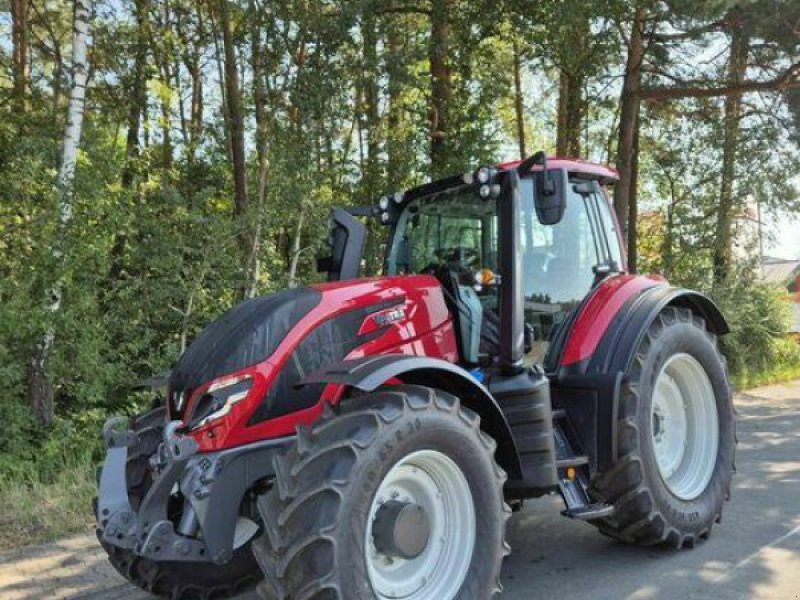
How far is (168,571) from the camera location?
3.73 meters

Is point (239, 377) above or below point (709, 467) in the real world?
above

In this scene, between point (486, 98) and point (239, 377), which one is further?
point (486, 98)

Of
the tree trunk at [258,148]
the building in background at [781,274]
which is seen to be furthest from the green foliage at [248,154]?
the building in background at [781,274]

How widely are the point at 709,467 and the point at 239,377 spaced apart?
3.20 meters

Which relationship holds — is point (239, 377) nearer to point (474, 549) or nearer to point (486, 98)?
point (474, 549)

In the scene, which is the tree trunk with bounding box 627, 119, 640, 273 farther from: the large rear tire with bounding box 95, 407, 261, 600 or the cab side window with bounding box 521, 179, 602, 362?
the large rear tire with bounding box 95, 407, 261, 600

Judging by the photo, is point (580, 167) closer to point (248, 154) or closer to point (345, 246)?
point (345, 246)

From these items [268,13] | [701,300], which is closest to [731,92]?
[268,13]

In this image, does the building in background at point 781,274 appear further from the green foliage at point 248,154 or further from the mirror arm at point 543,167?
the mirror arm at point 543,167

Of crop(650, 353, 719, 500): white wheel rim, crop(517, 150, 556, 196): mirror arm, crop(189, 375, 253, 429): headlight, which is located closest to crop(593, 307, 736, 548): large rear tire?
crop(650, 353, 719, 500): white wheel rim

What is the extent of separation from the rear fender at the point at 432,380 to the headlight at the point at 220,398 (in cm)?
25

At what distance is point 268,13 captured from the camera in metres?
10.1

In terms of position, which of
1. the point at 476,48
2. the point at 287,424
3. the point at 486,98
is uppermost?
the point at 476,48

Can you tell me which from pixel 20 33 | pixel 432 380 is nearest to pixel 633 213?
pixel 20 33
